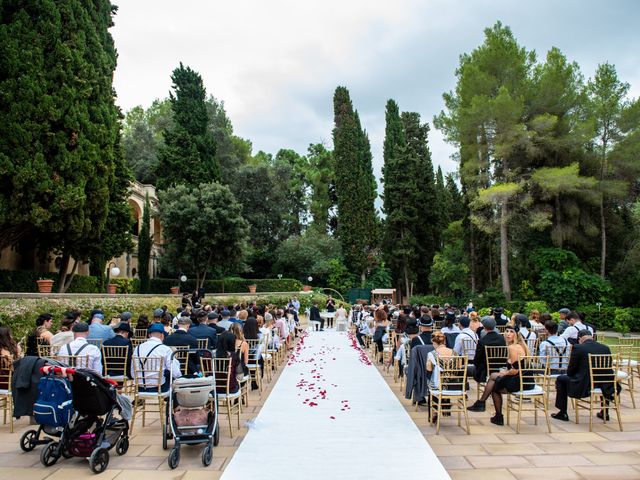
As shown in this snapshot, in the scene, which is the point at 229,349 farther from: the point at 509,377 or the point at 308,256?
the point at 308,256

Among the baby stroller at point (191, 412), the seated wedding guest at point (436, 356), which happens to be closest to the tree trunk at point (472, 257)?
the seated wedding guest at point (436, 356)

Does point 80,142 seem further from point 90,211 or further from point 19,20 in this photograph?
point 19,20

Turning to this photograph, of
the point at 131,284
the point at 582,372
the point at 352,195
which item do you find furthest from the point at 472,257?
the point at 582,372

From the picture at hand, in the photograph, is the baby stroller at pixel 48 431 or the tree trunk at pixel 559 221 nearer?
the baby stroller at pixel 48 431

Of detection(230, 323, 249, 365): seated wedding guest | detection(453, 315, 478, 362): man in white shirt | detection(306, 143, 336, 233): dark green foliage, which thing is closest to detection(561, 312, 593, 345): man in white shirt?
detection(453, 315, 478, 362): man in white shirt

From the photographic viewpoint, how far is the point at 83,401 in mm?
4582

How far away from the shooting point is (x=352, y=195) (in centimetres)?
4041

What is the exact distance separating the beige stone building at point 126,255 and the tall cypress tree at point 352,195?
14.5 m

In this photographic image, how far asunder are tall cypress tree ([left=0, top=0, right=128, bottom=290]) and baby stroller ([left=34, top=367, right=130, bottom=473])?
12794mm

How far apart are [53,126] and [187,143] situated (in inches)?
662

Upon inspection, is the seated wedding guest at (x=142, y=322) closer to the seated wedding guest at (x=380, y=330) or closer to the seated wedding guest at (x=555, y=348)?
the seated wedding guest at (x=380, y=330)

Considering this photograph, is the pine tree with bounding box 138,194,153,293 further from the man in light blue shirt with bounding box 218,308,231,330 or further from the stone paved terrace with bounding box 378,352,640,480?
the stone paved terrace with bounding box 378,352,640,480

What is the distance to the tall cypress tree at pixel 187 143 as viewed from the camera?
32.6 meters

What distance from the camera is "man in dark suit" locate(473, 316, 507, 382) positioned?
274 inches
